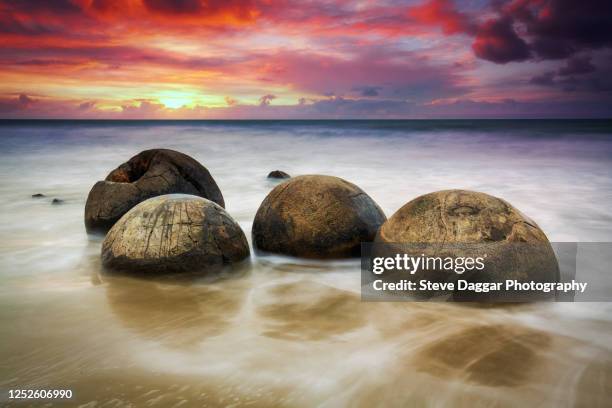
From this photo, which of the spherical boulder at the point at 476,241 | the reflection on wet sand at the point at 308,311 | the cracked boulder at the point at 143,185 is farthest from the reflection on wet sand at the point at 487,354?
the cracked boulder at the point at 143,185

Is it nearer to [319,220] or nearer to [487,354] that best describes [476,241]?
[487,354]

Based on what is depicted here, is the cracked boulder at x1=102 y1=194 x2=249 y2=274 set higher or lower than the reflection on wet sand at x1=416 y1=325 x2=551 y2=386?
higher

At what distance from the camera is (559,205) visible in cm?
952

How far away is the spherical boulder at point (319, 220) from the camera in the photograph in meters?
5.04

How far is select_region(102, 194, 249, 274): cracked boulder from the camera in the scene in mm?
4598

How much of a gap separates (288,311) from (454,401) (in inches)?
65.0

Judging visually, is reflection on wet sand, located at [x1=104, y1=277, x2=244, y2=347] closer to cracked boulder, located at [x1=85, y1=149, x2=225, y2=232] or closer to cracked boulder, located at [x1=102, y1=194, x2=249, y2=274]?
cracked boulder, located at [x1=102, y1=194, x2=249, y2=274]

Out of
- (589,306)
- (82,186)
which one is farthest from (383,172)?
(589,306)

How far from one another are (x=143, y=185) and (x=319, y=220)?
249 centimetres

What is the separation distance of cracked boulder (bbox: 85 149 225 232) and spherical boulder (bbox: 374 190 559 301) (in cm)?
311

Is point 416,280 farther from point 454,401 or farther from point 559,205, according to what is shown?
point 559,205

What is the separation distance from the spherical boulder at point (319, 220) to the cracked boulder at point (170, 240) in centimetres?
56

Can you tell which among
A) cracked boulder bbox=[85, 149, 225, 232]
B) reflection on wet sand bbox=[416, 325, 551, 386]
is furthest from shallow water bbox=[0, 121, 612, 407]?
cracked boulder bbox=[85, 149, 225, 232]

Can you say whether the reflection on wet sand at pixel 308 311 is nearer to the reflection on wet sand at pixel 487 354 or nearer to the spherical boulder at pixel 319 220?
the spherical boulder at pixel 319 220
